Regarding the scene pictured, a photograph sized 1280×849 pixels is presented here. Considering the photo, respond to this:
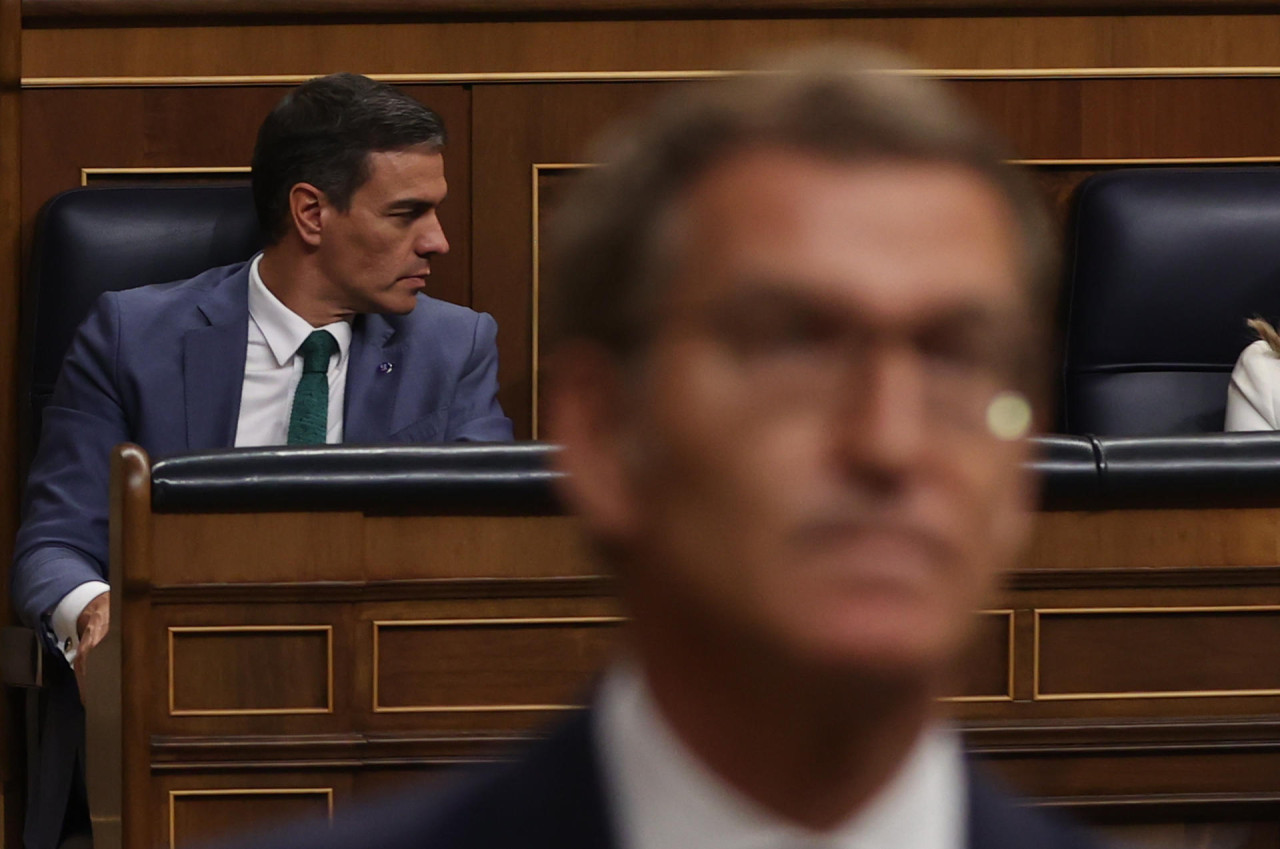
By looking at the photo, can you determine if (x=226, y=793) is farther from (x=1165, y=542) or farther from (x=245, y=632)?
(x=1165, y=542)

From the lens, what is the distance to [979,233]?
0.30m

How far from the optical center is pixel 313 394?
221cm

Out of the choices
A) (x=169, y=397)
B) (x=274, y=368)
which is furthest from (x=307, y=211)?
(x=169, y=397)

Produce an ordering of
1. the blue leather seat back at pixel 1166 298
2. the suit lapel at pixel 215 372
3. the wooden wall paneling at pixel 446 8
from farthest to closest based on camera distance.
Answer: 1. the wooden wall paneling at pixel 446 8
2. the blue leather seat back at pixel 1166 298
3. the suit lapel at pixel 215 372

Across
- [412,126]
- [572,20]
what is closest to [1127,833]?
[412,126]

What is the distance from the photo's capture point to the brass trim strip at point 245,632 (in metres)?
1.46

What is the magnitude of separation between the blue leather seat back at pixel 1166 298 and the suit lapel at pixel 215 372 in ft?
3.70

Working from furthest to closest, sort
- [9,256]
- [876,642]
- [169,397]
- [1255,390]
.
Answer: [9,256] < [1255,390] < [169,397] < [876,642]

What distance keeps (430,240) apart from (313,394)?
0.91 feet

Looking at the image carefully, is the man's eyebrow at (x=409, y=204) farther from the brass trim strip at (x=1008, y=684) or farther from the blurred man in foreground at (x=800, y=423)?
the blurred man in foreground at (x=800, y=423)

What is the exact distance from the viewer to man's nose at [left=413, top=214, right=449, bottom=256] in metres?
2.32

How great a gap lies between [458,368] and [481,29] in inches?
22.5

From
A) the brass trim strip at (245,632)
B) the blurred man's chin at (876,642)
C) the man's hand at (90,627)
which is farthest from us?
the man's hand at (90,627)

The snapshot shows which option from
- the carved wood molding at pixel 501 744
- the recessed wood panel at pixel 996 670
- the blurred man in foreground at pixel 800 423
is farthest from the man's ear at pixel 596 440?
the recessed wood panel at pixel 996 670
